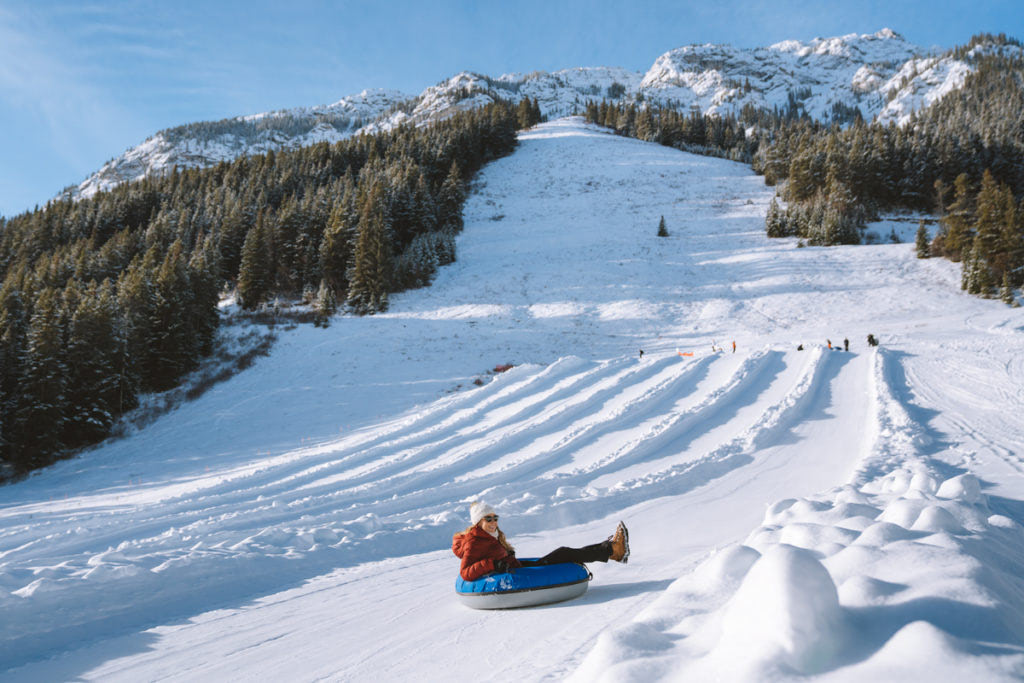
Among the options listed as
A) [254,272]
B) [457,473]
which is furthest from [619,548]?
[254,272]

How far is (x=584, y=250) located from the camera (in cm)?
4825

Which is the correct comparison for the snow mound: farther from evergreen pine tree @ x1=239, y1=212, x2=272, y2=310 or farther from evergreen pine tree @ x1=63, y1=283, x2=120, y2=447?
evergreen pine tree @ x1=239, y1=212, x2=272, y2=310

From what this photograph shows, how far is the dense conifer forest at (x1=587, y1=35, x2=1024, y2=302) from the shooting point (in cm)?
3519

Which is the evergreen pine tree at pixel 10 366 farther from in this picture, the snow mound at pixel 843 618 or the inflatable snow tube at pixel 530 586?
the snow mound at pixel 843 618

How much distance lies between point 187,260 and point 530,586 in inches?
2044

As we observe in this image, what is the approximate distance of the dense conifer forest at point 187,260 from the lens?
2564 cm

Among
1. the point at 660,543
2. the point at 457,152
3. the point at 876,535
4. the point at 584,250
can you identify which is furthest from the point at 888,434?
the point at 457,152

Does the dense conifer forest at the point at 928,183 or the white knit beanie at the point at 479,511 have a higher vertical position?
the dense conifer forest at the point at 928,183

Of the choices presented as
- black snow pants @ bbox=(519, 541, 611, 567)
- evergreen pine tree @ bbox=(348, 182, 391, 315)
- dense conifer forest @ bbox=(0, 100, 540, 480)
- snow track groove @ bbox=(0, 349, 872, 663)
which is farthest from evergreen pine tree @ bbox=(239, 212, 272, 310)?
black snow pants @ bbox=(519, 541, 611, 567)

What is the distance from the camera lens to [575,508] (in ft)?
29.7

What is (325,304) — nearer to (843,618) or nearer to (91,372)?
(91,372)

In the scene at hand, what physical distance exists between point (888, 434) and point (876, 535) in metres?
10.8

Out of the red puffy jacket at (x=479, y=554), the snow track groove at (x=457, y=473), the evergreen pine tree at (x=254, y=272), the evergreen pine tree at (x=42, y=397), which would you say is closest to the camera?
the red puffy jacket at (x=479, y=554)

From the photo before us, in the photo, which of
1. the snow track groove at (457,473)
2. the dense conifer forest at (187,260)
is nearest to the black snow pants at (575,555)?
the snow track groove at (457,473)
